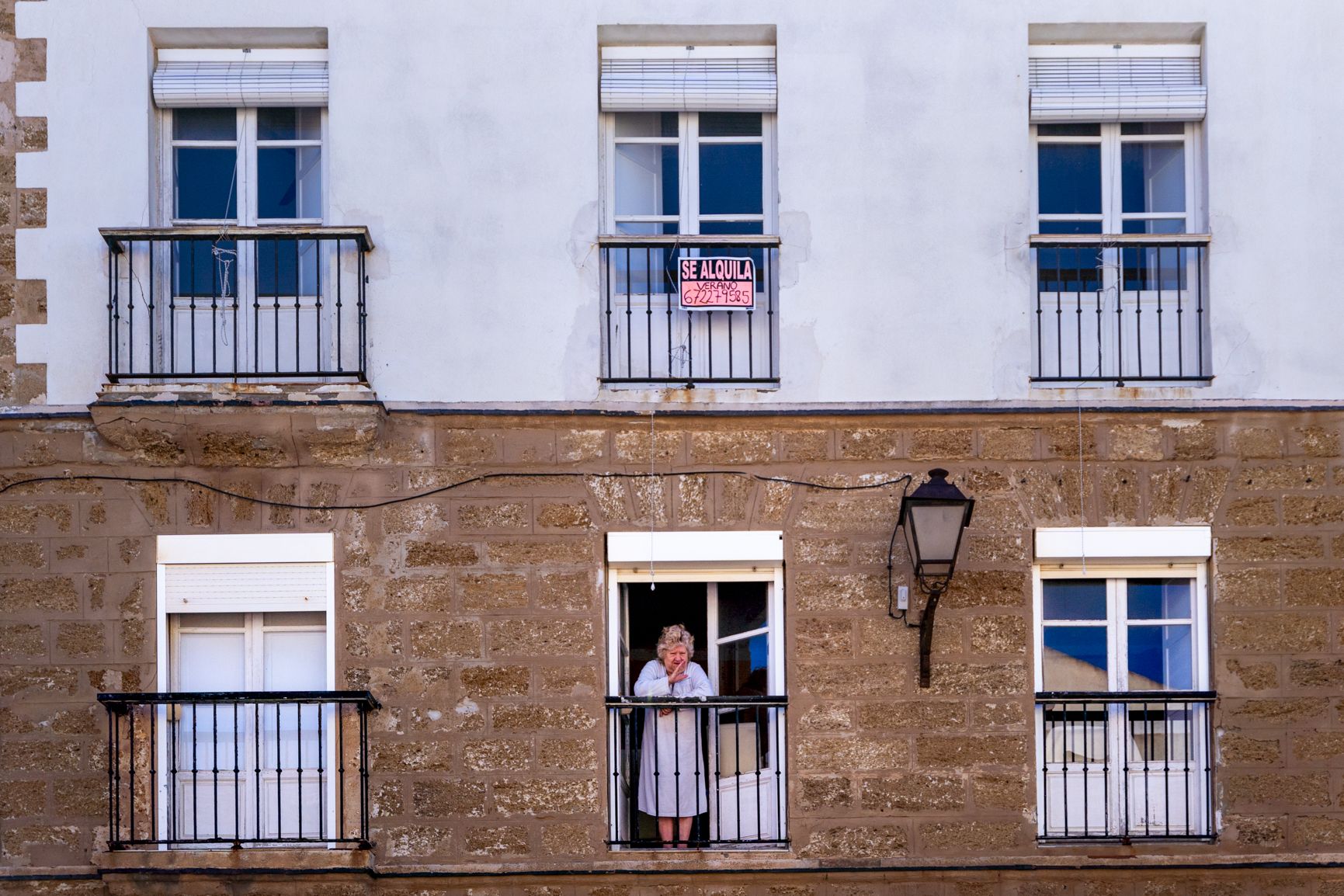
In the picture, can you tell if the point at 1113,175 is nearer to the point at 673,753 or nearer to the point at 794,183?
the point at 794,183

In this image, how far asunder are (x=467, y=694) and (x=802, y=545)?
174cm

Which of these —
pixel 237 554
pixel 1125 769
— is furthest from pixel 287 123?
pixel 1125 769

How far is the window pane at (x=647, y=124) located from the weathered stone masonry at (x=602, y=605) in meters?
1.51

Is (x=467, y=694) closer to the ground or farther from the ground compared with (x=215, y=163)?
closer to the ground

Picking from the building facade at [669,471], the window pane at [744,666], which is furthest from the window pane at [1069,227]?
the window pane at [744,666]

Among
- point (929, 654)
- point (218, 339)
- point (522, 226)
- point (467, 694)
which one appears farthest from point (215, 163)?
point (929, 654)

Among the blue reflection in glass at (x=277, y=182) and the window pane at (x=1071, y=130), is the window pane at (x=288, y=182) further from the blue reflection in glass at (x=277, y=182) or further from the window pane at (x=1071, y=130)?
the window pane at (x=1071, y=130)

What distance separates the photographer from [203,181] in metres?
9.25

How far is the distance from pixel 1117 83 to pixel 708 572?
3.15 m

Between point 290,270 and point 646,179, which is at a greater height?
point 646,179

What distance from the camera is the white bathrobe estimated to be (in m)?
8.80

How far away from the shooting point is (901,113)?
29.3ft

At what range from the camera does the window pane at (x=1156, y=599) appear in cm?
896

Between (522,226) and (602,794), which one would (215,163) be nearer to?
(522,226)
